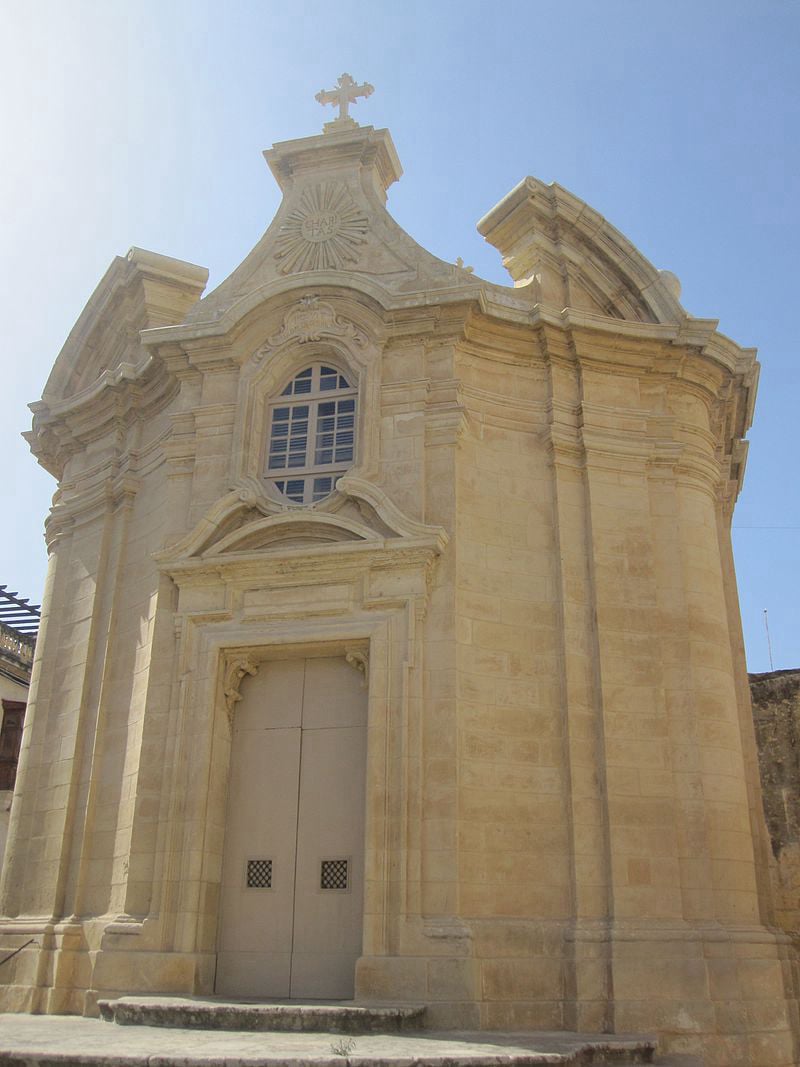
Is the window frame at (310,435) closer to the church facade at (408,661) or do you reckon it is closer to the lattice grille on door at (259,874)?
the church facade at (408,661)

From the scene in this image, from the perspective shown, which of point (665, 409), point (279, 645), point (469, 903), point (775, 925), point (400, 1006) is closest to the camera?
point (400, 1006)

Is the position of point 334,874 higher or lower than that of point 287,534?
lower

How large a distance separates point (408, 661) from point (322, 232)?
6.48 meters

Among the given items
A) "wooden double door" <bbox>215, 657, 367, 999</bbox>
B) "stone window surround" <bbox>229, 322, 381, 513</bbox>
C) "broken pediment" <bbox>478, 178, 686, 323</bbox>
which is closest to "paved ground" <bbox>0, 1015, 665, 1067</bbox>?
"wooden double door" <bbox>215, 657, 367, 999</bbox>

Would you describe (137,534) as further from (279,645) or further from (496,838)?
(496,838)

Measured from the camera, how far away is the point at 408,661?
465 inches

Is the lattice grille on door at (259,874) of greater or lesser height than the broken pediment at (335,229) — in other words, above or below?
below

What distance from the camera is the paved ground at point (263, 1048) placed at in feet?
25.1

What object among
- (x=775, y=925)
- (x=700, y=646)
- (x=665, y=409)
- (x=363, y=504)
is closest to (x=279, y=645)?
(x=363, y=504)

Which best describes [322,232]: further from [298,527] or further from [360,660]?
[360,660]

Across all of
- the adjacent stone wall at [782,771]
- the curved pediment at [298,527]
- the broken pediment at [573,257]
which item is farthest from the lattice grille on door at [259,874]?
the adjacent stone wall at [782,771]

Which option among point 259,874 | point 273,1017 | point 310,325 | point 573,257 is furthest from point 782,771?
point 273,1017

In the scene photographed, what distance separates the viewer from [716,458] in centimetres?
1575

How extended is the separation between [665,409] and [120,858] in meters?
8.84
